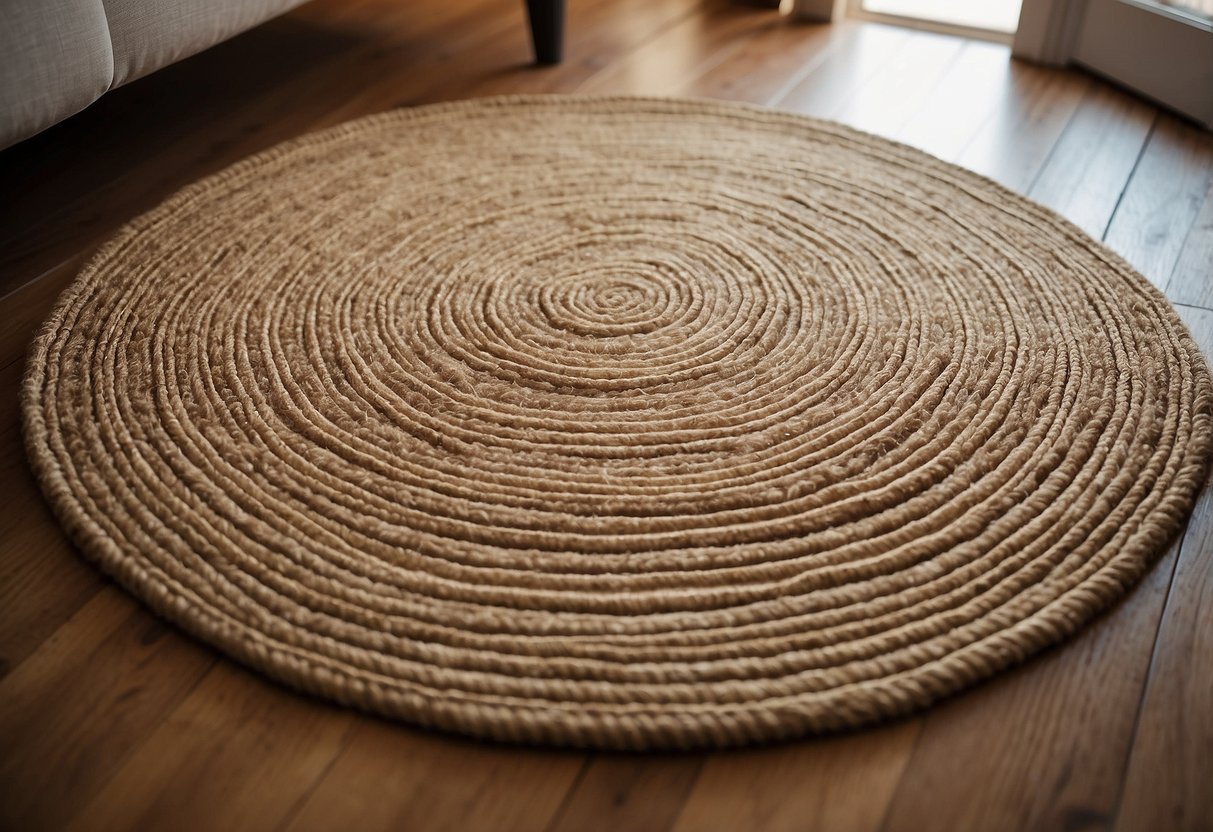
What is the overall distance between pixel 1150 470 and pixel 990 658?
0.31 meters

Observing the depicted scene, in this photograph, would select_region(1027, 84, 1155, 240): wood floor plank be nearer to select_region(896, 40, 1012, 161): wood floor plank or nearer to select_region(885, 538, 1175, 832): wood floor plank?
select_region(896, 40, 1012, 161): wood floor plank

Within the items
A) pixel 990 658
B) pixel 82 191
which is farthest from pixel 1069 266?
pixel 82 191

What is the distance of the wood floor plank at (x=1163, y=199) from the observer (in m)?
1.43

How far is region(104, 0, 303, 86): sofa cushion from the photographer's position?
1.40 metres

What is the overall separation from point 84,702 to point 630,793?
1.43 ft

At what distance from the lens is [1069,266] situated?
1386mm

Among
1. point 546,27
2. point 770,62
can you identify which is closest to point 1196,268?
point 770,62

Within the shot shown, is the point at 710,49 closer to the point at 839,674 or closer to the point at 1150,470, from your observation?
the point at 1150,470

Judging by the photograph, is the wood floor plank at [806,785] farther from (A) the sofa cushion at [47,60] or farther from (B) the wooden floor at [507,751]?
(A) the sofa cushion at [47,60]

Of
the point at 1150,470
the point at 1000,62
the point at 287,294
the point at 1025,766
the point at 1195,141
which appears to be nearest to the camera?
the point at 1025,766

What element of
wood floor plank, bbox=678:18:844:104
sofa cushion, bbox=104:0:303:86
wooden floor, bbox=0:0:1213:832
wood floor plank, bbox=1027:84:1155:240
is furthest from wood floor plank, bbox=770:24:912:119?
sofa cushion, bbox=104:0:303:86

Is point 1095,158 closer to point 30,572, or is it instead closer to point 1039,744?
point 1039,744

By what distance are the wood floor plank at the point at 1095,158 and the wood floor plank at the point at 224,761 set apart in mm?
1169

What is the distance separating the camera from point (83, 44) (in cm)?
132
